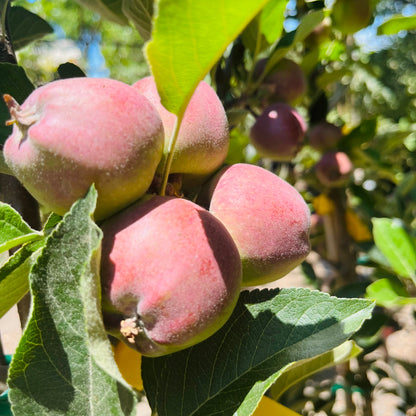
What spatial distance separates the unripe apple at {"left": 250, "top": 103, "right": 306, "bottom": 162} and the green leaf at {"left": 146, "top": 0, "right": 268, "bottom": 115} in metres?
0.57

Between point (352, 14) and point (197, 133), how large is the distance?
2.55ft

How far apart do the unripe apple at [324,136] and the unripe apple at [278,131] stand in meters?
0.32

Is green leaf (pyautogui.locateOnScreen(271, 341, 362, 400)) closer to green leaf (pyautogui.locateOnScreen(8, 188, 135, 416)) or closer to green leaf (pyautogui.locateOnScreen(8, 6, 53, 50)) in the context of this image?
green leaf (pyautogui.locateOnScreen(8, 188, 135, 416))

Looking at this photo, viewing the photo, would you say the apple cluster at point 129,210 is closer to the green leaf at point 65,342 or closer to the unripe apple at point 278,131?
the green leaf at point 65,342

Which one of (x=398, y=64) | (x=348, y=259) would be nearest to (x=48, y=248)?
(x=348, y=259)

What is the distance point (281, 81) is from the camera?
3.17 ft

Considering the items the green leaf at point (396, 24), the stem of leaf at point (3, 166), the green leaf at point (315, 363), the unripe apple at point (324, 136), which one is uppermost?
the stem of leaf at point (3, 166)

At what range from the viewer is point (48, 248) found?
1.13ft

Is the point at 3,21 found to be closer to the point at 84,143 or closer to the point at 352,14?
the point at 84,143

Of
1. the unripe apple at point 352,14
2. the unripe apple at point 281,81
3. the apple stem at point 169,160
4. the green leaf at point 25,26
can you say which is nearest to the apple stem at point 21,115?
the apple stem at point 169,160

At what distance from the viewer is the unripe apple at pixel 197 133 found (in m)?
0.42

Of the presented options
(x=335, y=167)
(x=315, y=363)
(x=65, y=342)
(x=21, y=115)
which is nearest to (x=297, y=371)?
(x=315, y=363)

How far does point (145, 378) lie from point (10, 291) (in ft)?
0.46

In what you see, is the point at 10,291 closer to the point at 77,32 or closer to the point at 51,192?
the point at 51,192
